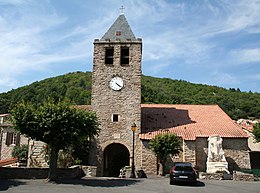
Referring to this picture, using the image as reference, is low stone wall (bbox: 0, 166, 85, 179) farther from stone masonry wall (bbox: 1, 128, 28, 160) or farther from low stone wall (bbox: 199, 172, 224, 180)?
stone masonry wall (bbox: 1, 128, 28, 160)

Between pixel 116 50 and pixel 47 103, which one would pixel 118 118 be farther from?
pixel 47 103

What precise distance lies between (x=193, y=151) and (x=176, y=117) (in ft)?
14.2

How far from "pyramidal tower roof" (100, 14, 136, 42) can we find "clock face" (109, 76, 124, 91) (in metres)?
3.69

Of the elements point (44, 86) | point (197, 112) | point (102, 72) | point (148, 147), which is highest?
point (44, 86)

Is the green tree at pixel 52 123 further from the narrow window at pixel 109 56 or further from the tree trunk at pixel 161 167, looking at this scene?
the narrow window at pixel 109 56

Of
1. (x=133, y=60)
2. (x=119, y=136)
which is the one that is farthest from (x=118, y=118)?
(x=133, y=60)

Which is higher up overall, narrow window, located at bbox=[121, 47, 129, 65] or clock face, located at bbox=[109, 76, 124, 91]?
narrow window, located at bbox=[121, 47, 129, 65]

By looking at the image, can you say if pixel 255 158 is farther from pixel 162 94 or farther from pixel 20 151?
pixel 162 94

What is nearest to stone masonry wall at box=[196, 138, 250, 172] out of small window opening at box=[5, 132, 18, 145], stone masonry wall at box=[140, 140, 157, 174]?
stone masonry wall at box=[140, 140, 157, 174]

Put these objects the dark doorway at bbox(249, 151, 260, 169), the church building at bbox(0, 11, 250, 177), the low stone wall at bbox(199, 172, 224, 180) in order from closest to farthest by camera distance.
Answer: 1. the low stone wall at bbox(199, 172, 224, 180)
2. the church building at bbox(0, 11, 250, 177)
3. the dark doorway at bbox(249, 151, 260, 169)

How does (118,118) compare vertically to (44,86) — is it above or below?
below

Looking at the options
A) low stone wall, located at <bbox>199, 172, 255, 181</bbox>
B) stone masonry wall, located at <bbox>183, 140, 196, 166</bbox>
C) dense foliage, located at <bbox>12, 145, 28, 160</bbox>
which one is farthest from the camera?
dense foliage, located at <bbox>12, 145, 28, 160</bbox>

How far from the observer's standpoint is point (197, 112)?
25.4 m

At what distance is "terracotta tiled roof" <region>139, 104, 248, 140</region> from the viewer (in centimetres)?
2139
